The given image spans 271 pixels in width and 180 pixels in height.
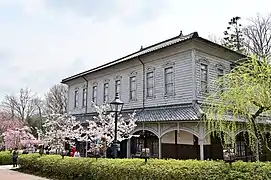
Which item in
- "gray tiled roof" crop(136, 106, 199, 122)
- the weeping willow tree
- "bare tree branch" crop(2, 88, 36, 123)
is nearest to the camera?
the weeping willow tree

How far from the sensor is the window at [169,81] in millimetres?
17766

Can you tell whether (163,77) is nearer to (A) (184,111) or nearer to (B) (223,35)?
(A) (184,111)

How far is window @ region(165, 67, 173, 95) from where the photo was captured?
58.3ft

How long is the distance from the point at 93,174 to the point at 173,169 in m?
4.25

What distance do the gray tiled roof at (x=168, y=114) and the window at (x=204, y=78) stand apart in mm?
1638

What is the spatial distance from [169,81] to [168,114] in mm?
2481

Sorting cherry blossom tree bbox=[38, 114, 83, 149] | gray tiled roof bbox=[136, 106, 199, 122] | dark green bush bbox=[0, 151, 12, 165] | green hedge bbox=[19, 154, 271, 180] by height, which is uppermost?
gray tiled roof bbox=[136, 106, 199, 122]

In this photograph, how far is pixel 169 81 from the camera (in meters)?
17.9

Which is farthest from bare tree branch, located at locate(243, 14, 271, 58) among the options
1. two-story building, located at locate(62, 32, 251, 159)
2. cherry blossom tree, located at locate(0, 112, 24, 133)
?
cherry blossom tree, located at locate(0, 112, 24, 133)

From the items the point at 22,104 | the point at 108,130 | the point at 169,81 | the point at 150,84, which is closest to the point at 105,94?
the point at 150,84

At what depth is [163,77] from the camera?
1825cm

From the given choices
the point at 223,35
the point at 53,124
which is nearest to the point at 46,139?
the point at 53,124

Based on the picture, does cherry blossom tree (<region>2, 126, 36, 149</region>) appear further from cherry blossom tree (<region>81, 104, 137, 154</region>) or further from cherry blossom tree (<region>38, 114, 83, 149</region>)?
cherry blossom tree (<region>81, 104, 137, 154</region>)

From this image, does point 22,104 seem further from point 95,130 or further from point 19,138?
point 95,130
